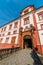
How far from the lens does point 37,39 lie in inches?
585

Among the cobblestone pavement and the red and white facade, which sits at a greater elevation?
the red and white facade

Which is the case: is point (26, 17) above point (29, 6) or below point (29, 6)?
below

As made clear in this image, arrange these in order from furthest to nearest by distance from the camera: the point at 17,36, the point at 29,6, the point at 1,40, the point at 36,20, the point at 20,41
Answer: the point at 1,40, the point at 29,6, the point at 17,36, the point at 20,41, the point at 36,20

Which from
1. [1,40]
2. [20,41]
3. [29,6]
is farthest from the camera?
[1,40]

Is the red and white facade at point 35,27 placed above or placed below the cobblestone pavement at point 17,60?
above

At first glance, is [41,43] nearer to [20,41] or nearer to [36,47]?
[36,47]

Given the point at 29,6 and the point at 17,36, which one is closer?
the point at 17,36

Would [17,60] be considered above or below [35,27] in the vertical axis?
below

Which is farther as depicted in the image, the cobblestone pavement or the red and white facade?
the red and white facade

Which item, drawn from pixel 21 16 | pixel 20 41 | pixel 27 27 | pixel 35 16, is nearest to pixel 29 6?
pixel 21 16

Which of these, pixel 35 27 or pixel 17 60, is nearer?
pixel 17 60

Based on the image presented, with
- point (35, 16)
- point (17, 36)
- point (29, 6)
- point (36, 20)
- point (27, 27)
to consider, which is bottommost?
point (17, 36)

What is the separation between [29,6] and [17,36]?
930 centimetres

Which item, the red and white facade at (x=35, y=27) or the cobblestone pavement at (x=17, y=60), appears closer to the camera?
the cobblestone pavement at (x=17, y=60)
